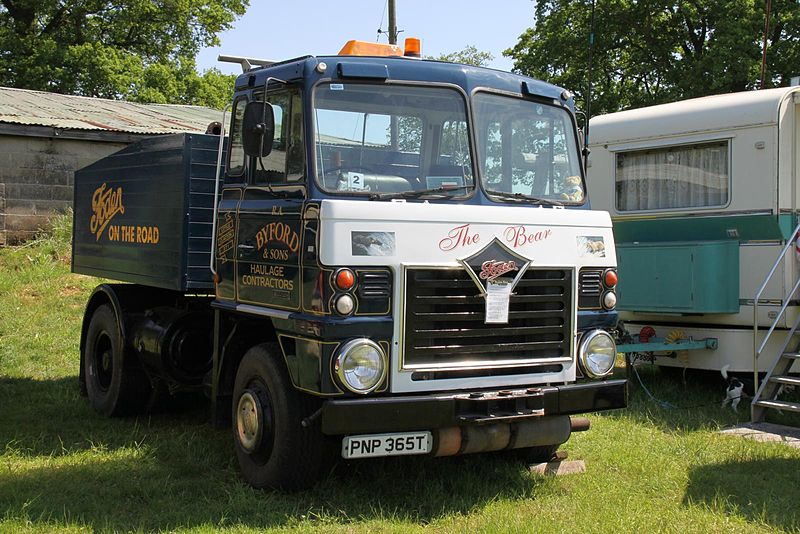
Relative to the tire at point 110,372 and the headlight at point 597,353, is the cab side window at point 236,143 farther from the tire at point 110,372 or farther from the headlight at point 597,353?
the headlight at point 597,353

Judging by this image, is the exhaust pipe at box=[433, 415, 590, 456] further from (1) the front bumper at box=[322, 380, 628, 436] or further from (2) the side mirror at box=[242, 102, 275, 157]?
(2) the side mirror at box=[242, 102, 275, 157]

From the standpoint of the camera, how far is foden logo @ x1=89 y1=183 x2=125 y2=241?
8461 millimetres

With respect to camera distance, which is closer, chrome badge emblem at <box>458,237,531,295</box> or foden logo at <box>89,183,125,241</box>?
chrome badge emblem at <box>458,237,531,295</box>

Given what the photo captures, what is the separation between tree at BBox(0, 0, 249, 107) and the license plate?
85.2ft

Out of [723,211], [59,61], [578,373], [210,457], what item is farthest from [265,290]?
[59,61]

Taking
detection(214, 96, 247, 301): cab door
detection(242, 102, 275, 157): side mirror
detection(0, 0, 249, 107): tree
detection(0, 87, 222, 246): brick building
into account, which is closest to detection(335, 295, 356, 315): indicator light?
detection(242, 102, 275, 157): side mirror

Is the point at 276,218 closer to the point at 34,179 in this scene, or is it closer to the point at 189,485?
the point at 189,485

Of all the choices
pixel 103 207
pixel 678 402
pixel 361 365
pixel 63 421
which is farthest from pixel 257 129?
pixel 678 402

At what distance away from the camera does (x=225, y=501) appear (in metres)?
5.74

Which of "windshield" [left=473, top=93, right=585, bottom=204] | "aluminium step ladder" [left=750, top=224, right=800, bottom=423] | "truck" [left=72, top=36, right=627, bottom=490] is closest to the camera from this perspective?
"truck" [left=72, top=36, right=627, bottom=490]

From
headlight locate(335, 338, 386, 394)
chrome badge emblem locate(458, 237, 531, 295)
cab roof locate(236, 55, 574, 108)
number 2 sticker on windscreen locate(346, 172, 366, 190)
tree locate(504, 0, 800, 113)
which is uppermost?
tree locate(504, 0, 800, 113)

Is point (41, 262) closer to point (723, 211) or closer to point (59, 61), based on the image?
point (723, 211)

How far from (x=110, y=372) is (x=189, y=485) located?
2.97m

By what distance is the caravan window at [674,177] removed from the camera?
9.38 metres
